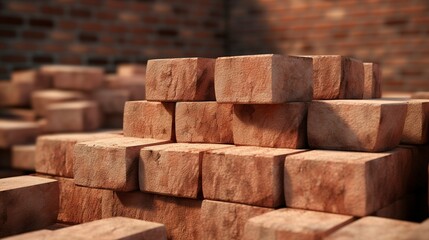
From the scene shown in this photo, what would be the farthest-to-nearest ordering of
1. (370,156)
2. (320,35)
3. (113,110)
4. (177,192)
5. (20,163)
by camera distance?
(320,35)
(113,110)
(20,163)
(177,192)
(370,156)

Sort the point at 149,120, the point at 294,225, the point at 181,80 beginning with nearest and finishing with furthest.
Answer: the point at 294,225 → the point at 181,80 → the point at 149,120

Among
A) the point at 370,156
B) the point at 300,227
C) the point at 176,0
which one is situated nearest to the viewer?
the point at 300,227

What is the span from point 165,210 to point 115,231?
60 centimetres

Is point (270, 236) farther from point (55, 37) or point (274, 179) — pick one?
point (55, 37)

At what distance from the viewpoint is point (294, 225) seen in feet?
7.73

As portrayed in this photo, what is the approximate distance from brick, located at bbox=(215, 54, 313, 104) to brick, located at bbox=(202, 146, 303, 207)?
266 mm

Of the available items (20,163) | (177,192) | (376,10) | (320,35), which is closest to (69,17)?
(20,163)

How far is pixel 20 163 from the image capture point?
5383 mm

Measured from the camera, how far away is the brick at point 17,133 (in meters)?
5.45

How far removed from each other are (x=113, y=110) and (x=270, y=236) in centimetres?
403

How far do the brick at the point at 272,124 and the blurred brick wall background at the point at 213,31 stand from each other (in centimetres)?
455

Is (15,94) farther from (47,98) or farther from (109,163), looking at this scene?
(109,163)

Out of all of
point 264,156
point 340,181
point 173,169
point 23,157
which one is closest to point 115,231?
point 173,169

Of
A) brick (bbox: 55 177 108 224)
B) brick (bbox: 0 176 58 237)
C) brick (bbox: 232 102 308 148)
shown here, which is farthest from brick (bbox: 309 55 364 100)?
brick (bbox: 0 176 58 237)
